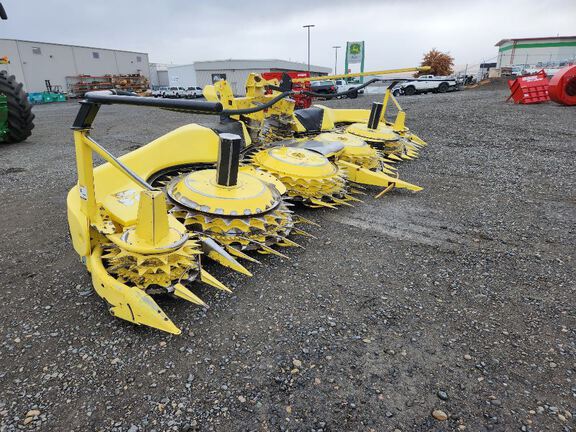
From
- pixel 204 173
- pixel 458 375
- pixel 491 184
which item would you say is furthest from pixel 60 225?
pixel 491 184

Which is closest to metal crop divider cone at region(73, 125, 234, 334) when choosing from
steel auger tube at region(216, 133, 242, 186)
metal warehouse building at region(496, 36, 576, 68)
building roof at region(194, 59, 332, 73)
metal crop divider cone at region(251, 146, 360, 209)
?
steel auger tube at region(216, 133, 242, 186)

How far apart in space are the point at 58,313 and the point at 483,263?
10.9 ft

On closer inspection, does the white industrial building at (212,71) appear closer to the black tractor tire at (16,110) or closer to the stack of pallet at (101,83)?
the stack of pallet at (101,83)

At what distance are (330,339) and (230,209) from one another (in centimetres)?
130

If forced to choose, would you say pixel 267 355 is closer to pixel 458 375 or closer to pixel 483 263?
pixel 458 375

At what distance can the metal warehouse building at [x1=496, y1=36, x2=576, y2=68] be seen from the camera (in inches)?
1618

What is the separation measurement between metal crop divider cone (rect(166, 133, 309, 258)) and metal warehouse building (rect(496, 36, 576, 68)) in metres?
47.0

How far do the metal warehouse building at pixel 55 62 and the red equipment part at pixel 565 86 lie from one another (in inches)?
1448

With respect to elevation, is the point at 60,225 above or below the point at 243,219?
below

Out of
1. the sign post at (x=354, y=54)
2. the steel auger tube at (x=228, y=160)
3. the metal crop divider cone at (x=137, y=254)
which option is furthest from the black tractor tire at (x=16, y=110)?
the sign post at (x=354, y=54)

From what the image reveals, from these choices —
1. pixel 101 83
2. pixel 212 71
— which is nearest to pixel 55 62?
pixel 101 83

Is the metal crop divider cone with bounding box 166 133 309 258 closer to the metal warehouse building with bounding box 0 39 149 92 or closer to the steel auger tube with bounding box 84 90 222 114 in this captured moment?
the steel auger tube with bounding box 84 90 222 114

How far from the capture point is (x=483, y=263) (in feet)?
10.5

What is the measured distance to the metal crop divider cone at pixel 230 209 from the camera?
296 centimetres
